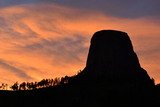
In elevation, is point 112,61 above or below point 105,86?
above

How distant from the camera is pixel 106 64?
117688 mm

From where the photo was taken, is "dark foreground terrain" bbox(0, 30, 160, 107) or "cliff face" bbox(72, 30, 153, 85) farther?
"cliff face" bbox(72, 30, 153, 85)

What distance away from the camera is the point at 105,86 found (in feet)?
330

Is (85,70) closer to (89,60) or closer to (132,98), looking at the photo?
(89,60)

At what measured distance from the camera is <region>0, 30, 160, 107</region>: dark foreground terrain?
9364 centimetres

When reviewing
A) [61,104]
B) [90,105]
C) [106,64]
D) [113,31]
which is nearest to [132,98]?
[90,105]

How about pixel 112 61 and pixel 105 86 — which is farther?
pixel 112 61

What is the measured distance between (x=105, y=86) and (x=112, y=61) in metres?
19.2

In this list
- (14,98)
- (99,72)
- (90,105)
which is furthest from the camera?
(99,72)

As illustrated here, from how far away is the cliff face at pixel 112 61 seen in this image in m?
114

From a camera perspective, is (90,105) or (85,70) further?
(85,70)

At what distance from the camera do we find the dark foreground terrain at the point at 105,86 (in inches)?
3687

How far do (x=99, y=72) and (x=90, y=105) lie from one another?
2598 cm

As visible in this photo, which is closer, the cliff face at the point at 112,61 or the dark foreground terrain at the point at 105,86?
the dark foreground terrain at the point at 105,86
